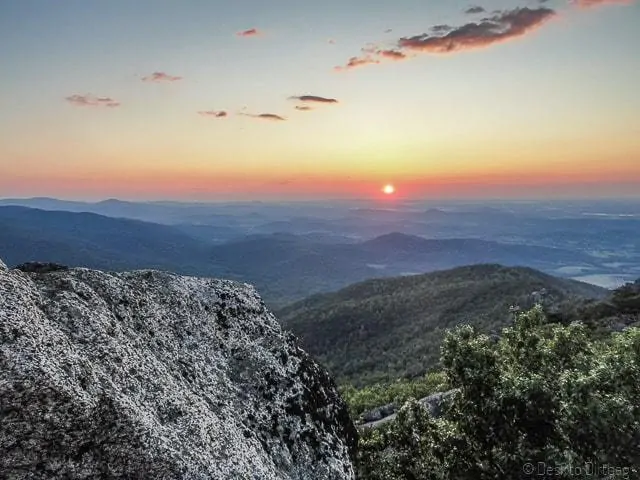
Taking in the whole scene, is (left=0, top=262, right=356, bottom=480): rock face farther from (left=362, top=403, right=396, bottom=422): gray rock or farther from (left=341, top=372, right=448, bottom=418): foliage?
(left=341, top=372, right=448, bottom=418): foliage

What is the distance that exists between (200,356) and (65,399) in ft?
15.9

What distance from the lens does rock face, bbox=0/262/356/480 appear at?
27.4 ft

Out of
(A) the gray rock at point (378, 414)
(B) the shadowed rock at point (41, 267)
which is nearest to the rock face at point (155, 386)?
(B) the shadowed rock at point (41, 267)

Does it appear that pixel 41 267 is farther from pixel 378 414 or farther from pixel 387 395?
pixel 387 395

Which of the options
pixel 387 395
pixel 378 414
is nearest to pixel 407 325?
pixel 387 395

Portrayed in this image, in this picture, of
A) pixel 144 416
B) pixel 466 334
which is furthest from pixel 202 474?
pixel 466 334

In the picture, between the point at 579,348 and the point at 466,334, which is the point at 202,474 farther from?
the point at 579,348

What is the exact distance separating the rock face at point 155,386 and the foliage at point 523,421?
2.39 metres

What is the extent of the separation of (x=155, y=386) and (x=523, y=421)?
10.4m

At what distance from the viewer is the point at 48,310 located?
1006cm

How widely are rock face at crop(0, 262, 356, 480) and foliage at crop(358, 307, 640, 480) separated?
2.39 m

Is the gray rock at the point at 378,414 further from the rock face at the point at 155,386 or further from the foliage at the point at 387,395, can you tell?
the rock face at the point at 155,386

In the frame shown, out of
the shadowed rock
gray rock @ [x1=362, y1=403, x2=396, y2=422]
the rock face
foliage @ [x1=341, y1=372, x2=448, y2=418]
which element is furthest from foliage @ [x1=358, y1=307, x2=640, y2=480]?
foliage @ [x1=341, y1=372, x2=448, y2=418]

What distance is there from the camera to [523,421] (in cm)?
1441
